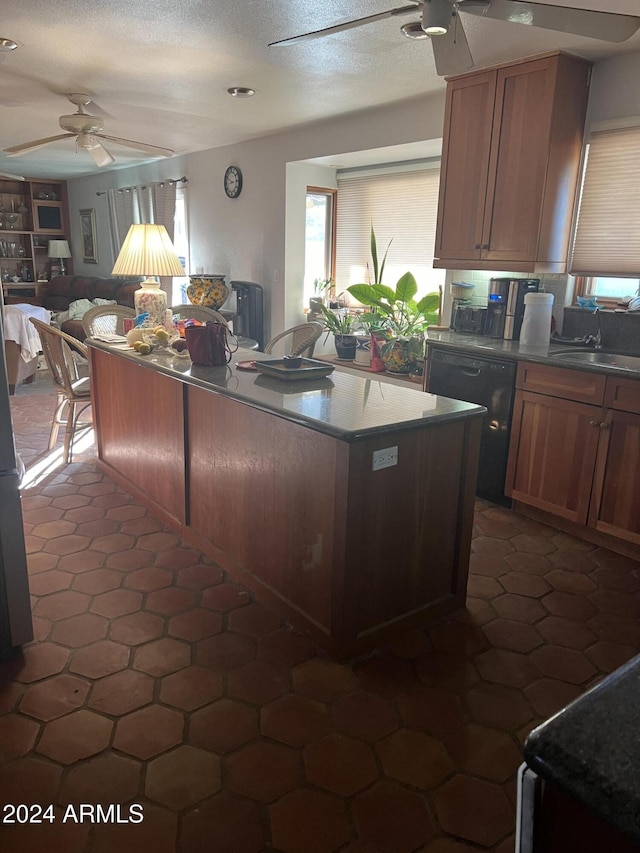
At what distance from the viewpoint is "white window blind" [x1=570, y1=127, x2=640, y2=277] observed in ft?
10.9

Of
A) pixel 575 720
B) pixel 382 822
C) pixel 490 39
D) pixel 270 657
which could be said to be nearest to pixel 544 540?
pixel 270 657

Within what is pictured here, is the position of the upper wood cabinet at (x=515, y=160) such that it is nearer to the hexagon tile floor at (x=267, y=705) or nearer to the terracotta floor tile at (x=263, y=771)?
the hexagon tile floor at (x=267, y=705)

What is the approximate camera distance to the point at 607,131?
336 centimetres

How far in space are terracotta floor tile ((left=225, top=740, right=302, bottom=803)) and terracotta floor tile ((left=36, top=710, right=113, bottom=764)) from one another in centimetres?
38

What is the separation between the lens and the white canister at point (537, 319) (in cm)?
350

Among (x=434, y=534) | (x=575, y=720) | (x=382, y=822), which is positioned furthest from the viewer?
(x=434, y=534)

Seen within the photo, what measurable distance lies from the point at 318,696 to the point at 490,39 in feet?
10.0

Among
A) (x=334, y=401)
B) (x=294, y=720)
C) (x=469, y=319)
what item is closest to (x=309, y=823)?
(x=294, y=720)

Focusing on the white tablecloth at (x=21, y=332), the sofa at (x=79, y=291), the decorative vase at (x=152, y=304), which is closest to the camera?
the decorative vase at (x=152, y=304)

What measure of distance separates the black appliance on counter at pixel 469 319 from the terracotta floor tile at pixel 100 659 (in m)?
2.77

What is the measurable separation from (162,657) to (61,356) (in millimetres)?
2393

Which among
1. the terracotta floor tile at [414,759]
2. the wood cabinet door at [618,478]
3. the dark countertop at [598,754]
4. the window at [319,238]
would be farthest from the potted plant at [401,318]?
the dark countertop at [598,754]

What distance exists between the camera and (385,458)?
2066mm

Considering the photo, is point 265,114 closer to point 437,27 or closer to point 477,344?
point 477,344
